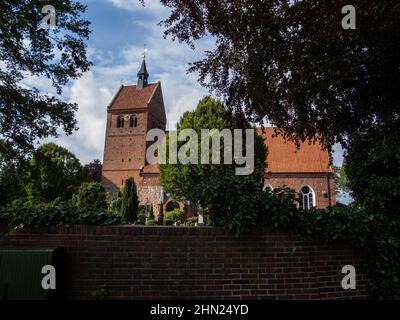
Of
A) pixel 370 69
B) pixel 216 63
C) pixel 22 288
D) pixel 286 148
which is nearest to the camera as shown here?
pixel 22 288

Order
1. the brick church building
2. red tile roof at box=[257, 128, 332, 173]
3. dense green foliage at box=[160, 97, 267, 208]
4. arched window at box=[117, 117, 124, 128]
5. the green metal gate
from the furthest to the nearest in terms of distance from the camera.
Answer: arched window at box=[117, 117, 124, 128] < red tile roof at box=[257, 128, 332, 173] < the brick church building < dense green foliage at box=[160, 97, 267, 208] < the green metal gate

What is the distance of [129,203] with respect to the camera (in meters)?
28.7

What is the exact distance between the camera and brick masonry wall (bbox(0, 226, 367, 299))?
5.00m

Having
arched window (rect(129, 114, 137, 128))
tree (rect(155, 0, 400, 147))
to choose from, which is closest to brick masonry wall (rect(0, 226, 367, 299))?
tree (rect(155, 0, 400, 147))

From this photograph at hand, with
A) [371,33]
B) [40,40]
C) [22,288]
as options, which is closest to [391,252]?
[371,33]

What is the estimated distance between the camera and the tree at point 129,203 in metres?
28.4

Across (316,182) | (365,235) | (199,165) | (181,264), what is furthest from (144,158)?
(365,235)

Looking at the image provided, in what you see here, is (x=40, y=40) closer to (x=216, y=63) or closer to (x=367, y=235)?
(x=216, y=63)

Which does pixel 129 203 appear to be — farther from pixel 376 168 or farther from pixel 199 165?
pixel 376 168

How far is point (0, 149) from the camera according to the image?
10078mm

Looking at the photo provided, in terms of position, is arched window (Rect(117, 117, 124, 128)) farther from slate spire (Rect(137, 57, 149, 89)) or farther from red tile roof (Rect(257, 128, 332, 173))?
red tile roof (Rect(257, 128, 332, 173))

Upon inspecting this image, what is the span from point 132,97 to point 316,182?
30778mm

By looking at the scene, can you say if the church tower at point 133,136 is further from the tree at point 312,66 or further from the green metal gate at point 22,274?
the green metal gate at point 22,274

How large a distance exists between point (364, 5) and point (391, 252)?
4.12 metres
